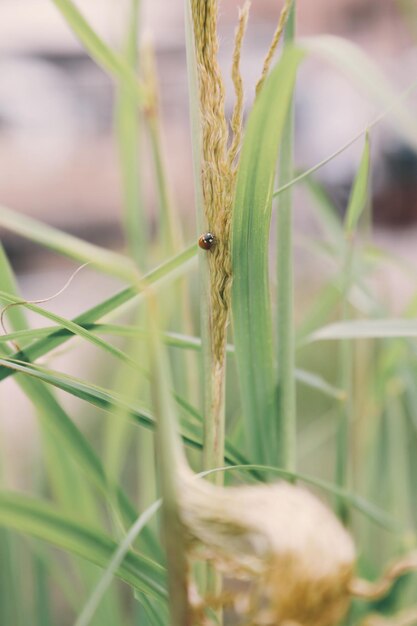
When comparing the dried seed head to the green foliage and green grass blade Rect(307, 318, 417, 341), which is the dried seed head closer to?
the green foliage

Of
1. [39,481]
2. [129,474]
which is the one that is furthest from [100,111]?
[39,481]

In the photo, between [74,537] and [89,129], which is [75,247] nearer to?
[74,537]

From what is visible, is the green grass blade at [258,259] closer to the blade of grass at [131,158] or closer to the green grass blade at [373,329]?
the green grass blade at [373,329]

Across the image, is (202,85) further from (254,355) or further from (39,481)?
(39,481)

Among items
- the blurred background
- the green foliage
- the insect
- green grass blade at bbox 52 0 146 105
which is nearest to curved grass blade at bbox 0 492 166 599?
the green foliage

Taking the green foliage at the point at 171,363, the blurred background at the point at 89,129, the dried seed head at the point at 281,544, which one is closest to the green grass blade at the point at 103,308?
the green foliage at the point at 171,363

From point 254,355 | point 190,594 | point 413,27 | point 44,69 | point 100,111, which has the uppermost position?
point 100,111
